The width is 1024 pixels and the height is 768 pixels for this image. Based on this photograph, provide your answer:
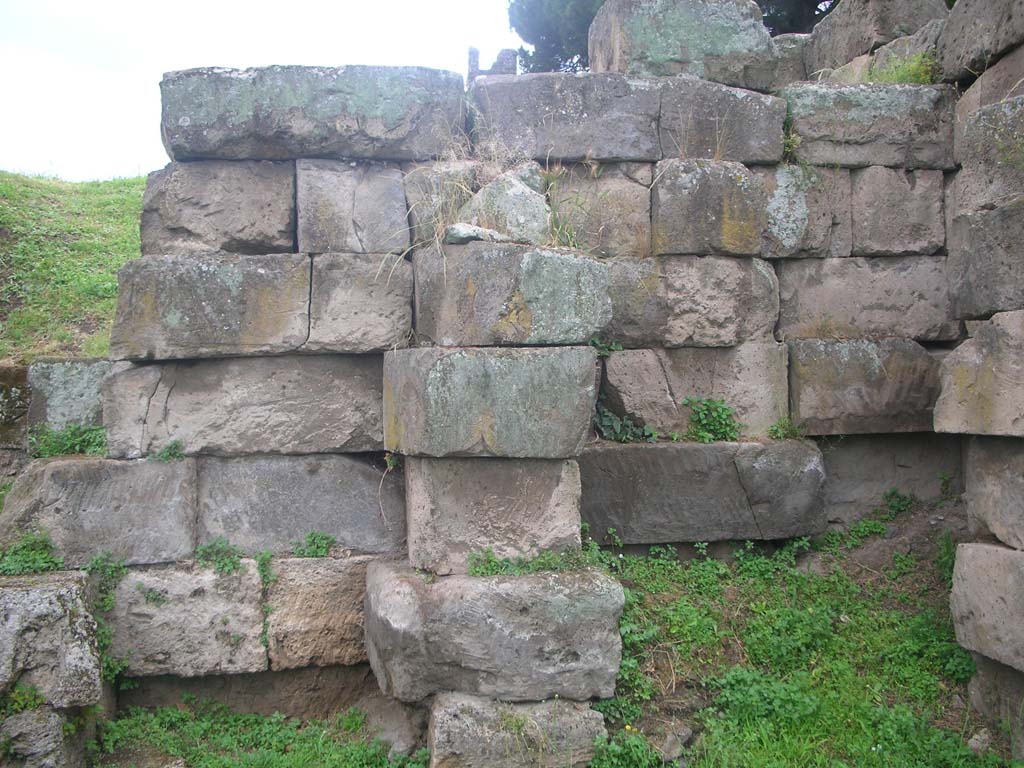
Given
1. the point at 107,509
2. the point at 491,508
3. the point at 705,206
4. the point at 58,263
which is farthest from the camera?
the point at 58,263

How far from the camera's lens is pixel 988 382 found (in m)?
3.70

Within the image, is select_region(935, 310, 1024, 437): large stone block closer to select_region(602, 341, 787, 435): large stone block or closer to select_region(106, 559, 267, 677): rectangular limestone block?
select_region(602, 341, 787, 435): large stone block

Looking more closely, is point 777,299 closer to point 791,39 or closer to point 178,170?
point 791,39

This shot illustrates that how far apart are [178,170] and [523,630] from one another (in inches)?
108

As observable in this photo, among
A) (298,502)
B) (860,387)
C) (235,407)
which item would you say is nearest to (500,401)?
(298,502)

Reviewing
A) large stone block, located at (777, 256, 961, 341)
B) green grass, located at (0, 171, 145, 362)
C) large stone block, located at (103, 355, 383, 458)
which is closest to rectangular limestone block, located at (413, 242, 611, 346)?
large stone block, located at (103, 355, 383, 458)

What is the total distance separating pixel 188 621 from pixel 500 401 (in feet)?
6.14

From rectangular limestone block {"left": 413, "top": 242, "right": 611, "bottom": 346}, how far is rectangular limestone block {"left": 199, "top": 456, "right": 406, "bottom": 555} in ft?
3.26

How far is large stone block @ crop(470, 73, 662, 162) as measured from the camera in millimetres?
4836

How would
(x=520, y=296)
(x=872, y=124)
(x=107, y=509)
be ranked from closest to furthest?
(x=520, y=296), (x=107, y=509), (x=872, y=124)

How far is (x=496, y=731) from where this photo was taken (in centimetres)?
365

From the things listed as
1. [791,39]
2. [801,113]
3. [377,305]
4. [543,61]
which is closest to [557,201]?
[377,305]

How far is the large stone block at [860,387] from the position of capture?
16.5 feet

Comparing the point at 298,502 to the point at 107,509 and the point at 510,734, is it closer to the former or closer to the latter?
the point at 107,509
